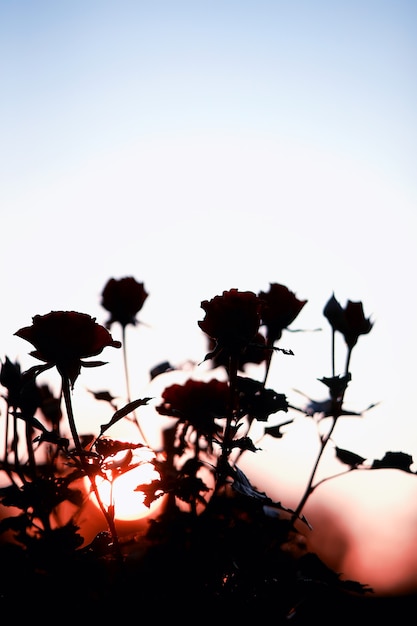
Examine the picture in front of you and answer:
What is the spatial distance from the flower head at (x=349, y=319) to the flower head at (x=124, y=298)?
0.81 m

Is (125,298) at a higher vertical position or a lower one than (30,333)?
higher

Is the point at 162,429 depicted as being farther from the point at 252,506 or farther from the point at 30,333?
the point at 30,333

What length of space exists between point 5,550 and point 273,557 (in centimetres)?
78

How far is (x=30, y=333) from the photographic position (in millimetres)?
1337

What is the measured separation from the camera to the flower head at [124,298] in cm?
226

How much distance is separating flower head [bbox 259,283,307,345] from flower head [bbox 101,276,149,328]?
0.61m

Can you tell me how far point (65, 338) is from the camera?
134 cm

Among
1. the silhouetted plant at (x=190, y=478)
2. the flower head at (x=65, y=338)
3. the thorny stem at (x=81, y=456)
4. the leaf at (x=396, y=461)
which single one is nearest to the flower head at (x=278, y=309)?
the silhouetted plant at (x=190, y=478)

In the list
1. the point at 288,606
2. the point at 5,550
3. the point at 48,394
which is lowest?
the point at 288,606

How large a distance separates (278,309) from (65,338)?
829 mm

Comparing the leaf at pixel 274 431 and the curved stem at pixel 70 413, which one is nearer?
the curved stem at pixel 70 413

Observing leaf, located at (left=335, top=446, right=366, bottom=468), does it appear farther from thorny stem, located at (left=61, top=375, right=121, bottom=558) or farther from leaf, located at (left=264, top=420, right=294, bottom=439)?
thorny stem, located at (left=61, top=375, right=121, bottom=558)

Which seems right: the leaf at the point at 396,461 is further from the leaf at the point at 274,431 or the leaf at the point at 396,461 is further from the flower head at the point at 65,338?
the flower head at the point at 65,338

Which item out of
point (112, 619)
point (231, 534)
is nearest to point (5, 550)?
point (112, 619)
